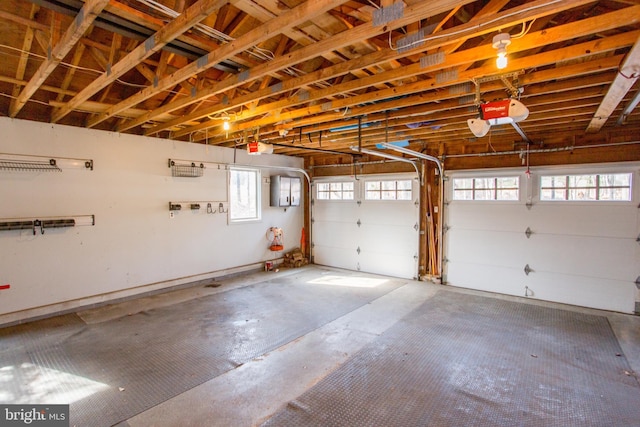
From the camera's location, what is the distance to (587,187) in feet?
15.8

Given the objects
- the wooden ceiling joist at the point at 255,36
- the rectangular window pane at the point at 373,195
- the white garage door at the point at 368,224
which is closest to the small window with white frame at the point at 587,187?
the white garage door at the point at 368,224

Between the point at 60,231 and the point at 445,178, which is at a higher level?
the point at 445,178

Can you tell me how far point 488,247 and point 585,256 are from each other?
1289mm

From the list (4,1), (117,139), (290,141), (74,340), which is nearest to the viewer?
(4,1)

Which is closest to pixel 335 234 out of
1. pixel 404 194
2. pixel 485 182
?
pixel 404 194

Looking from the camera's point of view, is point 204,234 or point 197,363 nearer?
point 197,363

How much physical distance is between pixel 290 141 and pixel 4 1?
3885 mm

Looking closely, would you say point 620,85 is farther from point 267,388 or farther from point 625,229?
point 267,388

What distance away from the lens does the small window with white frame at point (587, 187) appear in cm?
458

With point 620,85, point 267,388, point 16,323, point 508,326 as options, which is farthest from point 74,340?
point 620,85

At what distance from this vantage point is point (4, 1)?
7.46 ft

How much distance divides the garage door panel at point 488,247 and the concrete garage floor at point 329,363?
741 mm

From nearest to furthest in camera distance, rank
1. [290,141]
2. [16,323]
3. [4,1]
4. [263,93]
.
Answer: [4,1] → [263,93] → [16,323] → [290,141]

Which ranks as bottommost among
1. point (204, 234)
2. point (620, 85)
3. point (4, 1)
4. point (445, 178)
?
point (204, 234)
